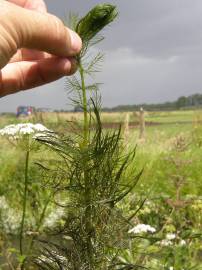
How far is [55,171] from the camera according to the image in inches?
63.4

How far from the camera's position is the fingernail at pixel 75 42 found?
146 centimetres

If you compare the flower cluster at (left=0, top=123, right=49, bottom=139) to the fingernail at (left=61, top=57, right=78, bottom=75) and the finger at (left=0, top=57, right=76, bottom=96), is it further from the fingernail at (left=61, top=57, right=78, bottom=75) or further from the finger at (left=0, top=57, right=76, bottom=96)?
the fingernail at (left=61, top=57, right=78, bottom=75)

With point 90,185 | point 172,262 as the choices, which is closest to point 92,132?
point 90,185

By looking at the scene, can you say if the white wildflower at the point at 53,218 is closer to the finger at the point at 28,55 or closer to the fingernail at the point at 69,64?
the finger at the point at 28,55

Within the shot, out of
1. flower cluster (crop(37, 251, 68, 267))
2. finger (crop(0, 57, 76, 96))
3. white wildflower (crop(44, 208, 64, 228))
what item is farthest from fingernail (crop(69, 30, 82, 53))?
white wildflower (crop(44, 208, 64, 228))

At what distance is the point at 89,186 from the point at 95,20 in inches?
18.3

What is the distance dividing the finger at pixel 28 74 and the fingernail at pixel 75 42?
111mm

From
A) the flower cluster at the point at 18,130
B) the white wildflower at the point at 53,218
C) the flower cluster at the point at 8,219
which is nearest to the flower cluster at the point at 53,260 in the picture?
the flower cluster at the point at 18,130

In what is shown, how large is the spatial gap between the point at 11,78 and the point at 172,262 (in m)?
1.88

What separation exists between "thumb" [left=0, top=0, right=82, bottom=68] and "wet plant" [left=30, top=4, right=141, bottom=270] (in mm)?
65

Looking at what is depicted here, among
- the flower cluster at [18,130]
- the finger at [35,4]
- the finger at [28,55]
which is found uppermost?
the finger at [35,4]

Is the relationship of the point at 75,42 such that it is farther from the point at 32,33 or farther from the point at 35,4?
the point at 35,4

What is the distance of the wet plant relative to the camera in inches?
59.5

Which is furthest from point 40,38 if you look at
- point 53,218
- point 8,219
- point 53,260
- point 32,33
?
point 8,219
